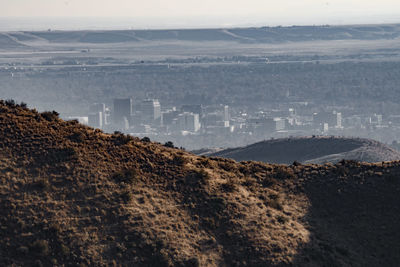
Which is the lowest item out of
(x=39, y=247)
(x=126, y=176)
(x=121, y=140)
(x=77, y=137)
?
(x=39, y=247)

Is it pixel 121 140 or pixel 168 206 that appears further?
pixel 121 140

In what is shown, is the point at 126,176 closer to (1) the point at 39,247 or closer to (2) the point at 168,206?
(2) the point at 168,206

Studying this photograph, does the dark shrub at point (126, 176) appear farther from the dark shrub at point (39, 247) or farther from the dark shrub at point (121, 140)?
the dark shrub at point (39, 247)

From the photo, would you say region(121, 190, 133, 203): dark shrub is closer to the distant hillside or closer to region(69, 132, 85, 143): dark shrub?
region(69, 132, 85, 143): dark shrub

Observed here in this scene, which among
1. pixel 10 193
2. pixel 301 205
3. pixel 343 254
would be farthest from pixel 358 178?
pixel 10 193

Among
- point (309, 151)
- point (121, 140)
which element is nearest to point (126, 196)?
point (121, 140)

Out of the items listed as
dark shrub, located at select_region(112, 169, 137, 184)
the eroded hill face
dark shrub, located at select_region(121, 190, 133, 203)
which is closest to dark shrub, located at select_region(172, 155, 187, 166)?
the eroded hill face
